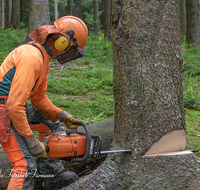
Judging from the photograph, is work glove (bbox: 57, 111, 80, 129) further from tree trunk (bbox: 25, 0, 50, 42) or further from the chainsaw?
tree trunk (bbox: 25, 0, 50, 42)

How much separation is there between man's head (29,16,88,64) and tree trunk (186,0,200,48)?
10.4 m

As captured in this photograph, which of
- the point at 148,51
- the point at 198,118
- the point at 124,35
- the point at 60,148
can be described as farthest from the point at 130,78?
the point at 198,118

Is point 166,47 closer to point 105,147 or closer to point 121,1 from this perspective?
point 121,1

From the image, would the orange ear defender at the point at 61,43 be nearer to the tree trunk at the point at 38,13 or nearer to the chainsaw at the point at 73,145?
the chainsaw at the point at 73,145

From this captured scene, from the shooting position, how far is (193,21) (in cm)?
1089

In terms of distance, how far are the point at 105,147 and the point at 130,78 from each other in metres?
1.18

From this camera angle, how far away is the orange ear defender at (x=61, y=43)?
2256mm

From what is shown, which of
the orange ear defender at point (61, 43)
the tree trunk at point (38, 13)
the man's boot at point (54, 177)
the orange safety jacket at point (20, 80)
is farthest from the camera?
the tree trunk at point (38, 13)

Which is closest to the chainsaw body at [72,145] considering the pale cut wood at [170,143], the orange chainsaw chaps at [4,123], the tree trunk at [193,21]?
the orange chainsaw chaps at [4,123]

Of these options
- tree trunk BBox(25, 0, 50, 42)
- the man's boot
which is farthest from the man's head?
tree trunk BBox(25, 0, 50, 42)

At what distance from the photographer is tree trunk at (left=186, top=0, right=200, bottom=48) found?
10805 mm

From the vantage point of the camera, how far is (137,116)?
2.14m

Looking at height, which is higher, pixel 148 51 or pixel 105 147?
pixel 148 51

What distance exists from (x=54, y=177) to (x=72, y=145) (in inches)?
22.4
